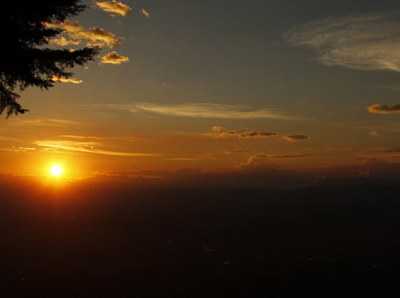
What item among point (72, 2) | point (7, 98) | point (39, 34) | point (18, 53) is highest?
point (72, 2)

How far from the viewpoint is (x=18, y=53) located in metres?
10.2

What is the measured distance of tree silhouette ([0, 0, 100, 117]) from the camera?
10203mm

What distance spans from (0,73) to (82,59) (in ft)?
6.82

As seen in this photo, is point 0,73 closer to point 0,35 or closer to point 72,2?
point 0,35

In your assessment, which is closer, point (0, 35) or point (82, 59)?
point (0, 35)

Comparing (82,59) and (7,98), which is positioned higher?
(82,59)

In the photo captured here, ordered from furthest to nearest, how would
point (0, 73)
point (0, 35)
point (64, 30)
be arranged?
point (64, 30), point (0, 73), point (0, 35)

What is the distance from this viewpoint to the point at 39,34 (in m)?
11.0

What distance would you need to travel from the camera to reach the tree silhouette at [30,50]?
10.2 meters

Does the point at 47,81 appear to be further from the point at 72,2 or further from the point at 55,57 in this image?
→ the point at 72,2

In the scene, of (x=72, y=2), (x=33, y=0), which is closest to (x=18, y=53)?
(x=33, y=0)

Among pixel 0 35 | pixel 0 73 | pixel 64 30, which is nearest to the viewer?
pixel 0 35

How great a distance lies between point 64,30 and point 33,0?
6.19 feet

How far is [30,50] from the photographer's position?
420 inches
